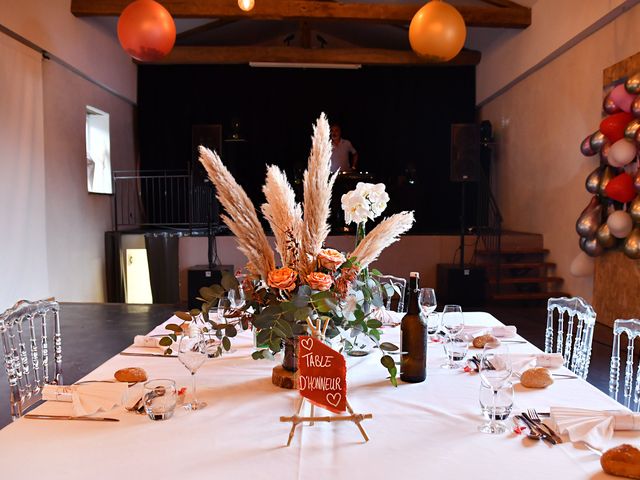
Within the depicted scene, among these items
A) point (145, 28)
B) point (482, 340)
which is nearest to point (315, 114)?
point (145, 28)

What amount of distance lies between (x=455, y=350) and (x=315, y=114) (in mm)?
7798

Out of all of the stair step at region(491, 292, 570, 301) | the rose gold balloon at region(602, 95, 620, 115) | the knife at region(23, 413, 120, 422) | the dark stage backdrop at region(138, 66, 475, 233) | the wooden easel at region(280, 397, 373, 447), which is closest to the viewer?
the wooden easel at region(280, 397, 373, 447)

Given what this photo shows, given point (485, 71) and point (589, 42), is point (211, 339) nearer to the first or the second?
point (589, 42)

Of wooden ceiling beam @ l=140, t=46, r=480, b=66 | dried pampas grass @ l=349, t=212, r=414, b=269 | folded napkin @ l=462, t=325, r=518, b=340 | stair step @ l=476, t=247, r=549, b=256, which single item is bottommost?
folded napkin @ l=462, t=325, r=518, b=340

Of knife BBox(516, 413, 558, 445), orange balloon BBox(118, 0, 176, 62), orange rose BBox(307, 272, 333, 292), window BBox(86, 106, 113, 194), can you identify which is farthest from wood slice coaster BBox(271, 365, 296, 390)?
window BBox(86, 106, 113, 194)

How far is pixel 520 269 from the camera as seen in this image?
6.62m

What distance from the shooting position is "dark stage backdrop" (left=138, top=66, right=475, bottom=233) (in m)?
8.93

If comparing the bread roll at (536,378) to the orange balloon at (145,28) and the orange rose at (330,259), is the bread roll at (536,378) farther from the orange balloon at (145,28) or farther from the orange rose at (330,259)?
the orange balloon at (145,28)

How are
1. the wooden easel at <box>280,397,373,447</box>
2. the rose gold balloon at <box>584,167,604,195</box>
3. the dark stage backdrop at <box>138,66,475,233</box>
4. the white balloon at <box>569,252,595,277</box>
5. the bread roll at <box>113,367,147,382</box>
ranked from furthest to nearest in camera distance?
the dark stage backdrop at <box>138,66,475,233</box> → the white balloon at <box>569,252,595,277</box> → the rose gold balloon at <box>584,167,604,195</box> → the bread roll at <box>113,367,147,382</box> → the wooden easel at <box>280,397,373,447</box>

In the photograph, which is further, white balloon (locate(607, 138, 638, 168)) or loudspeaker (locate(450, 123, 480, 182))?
loudspeaker (locate(450, 123, 480, 182))

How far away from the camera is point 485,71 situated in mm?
8453

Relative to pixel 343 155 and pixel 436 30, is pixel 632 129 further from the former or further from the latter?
pixel 343 155

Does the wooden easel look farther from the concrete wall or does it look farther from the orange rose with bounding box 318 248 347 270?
the concrete wall

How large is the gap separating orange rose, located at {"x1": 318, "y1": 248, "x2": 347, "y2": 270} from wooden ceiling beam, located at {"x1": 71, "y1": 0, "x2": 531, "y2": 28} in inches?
214
